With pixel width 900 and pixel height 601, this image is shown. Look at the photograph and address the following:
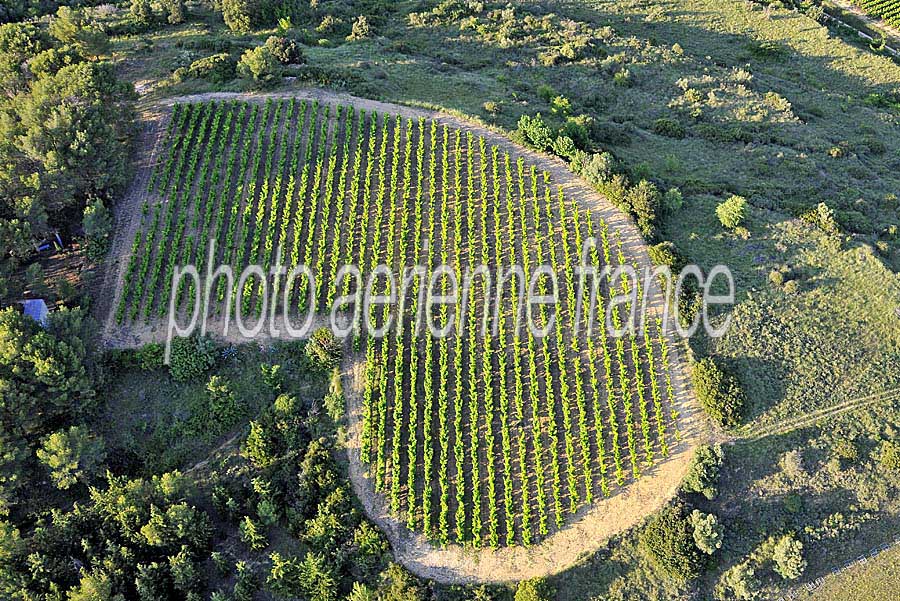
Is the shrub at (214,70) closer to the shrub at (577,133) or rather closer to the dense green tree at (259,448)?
the shrub at (577,133)

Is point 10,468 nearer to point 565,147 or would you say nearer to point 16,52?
point 16,52

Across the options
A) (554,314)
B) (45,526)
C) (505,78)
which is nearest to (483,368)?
(554,314)

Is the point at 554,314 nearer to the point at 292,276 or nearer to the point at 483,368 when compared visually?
the point at 483,368

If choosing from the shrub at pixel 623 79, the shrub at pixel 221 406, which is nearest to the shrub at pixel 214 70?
the shrub at pixel 221 406

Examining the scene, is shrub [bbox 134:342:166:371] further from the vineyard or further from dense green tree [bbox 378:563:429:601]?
dense green tree [bbox 378:563:429:601]

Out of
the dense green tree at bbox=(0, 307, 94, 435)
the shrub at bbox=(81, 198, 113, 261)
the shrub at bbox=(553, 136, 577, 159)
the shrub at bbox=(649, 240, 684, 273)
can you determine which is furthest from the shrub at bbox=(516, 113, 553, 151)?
the dense green tree at bbox=(0, 307, 94, 435)

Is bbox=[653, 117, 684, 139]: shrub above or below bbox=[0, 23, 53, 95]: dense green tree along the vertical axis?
below
